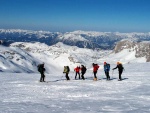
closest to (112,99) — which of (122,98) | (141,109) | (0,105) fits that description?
(122,98)

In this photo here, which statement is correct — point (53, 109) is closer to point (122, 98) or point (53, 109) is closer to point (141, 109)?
point (141, 109)

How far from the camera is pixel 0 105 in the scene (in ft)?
52.3

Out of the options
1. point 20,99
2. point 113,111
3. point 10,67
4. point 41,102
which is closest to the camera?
point 113,111

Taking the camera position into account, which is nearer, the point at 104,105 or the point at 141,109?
the point at 141,109

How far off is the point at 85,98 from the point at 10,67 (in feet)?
329

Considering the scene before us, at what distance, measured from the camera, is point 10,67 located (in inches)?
4560

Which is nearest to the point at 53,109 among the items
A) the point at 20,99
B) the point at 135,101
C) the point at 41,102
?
the point at 41,102

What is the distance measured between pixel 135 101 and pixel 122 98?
55.1 inches

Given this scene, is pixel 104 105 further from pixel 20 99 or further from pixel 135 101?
pixel 20 99

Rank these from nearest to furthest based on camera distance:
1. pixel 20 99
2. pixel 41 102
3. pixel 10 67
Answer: pixel 41 102, pixel 20 99, pixel 10 67

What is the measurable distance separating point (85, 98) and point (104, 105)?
2881 millimetres

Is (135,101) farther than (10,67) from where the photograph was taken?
No

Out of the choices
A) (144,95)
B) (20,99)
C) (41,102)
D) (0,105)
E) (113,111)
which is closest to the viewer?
(113,111)

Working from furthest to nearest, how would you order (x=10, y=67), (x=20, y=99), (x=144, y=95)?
(x=10, y=67)
(x=144, y=95)
(x=20, y=99)
